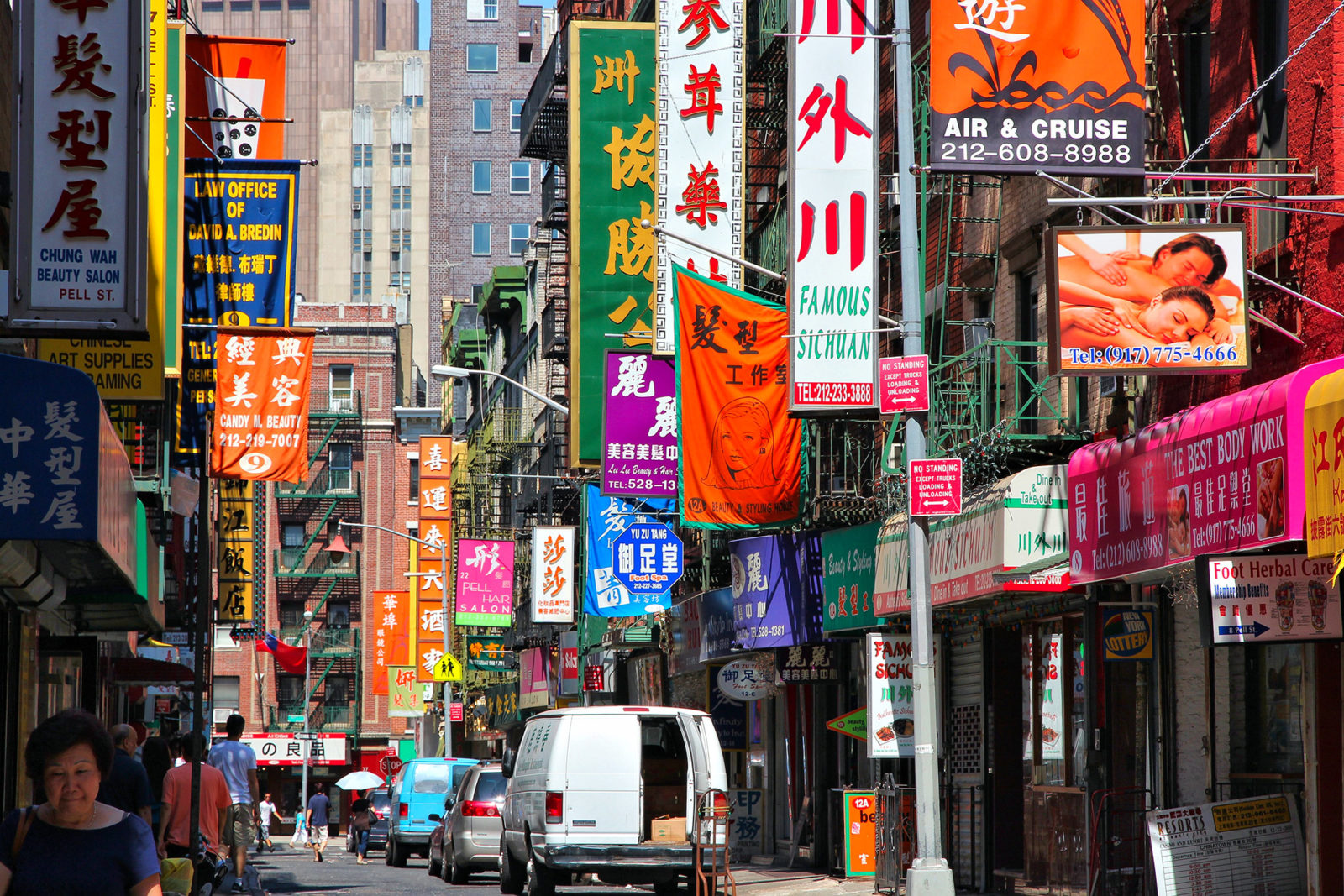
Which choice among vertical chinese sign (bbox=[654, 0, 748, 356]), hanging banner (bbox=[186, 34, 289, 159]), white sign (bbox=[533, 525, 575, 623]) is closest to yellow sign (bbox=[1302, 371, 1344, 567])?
hanging banner (bbox=[186, 34, 289, 159])

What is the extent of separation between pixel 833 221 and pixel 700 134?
6846mm

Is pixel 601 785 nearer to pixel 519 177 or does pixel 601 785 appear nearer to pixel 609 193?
pixel 609 193

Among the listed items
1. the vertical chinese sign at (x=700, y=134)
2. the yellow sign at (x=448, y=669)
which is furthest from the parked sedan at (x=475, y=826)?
the yellow sign at (x=448, y=669)

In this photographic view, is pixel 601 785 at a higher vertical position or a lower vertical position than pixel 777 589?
lower

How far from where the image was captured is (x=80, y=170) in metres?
11.5

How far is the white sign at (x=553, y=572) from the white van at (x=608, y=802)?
65.4 feet

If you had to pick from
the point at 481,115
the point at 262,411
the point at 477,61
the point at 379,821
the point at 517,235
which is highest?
the point at 477,61

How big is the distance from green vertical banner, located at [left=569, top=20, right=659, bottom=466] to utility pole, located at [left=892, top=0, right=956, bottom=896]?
13922 millimetres

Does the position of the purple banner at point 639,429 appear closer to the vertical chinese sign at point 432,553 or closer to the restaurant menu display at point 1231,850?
the restaurant menu display at point 1231,850

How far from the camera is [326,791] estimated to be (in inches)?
3241

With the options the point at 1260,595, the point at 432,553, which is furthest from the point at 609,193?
the point at 432,553

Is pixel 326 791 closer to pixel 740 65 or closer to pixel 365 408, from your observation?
pixel 365 408

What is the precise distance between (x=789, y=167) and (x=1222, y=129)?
5223 millimetres

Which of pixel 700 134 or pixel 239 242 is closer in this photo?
pixel 239 242
